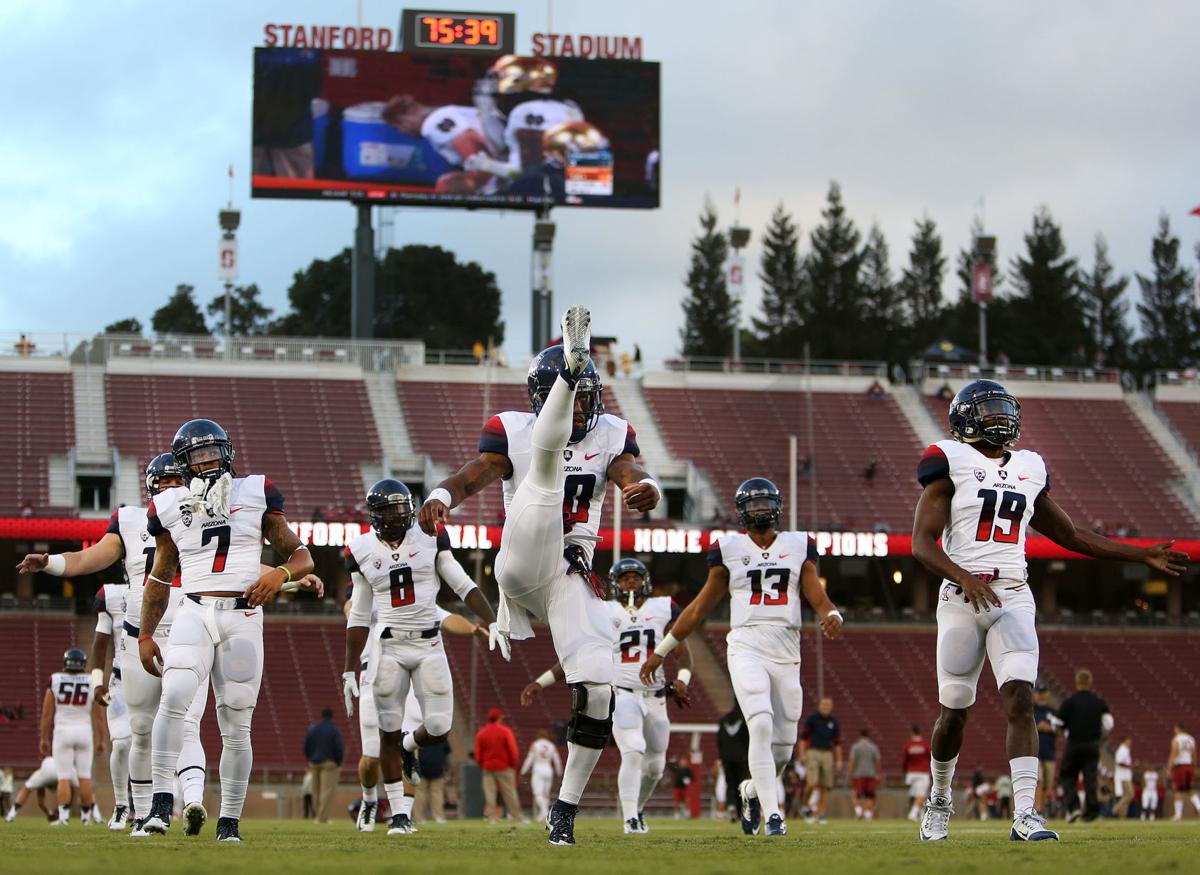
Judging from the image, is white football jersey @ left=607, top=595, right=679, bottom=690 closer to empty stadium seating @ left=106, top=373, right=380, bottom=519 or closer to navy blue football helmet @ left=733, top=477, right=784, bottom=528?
navy blue football helmet @ left=733, top=477, right=784, bottom=528

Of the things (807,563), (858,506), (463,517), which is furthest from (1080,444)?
(807,563)

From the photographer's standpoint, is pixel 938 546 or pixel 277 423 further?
pixel 277 423

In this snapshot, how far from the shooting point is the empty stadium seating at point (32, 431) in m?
46.7

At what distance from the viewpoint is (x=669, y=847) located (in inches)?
377

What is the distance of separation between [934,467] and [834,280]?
260ft

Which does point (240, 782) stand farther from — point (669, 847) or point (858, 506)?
point (858, 506)

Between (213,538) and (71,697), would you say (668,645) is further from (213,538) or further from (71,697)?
(71,697)

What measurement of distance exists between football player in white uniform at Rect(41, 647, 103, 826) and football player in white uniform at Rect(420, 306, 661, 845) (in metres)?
10.5

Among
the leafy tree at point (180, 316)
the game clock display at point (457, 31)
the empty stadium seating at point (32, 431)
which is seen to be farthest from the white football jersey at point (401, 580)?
the leafy tree at point (180, 316)

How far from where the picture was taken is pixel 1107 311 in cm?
Result: 8969

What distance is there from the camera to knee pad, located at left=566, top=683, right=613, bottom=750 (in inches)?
384

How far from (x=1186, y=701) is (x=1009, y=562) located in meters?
37.8

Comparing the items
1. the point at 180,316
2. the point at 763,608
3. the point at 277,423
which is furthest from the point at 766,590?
the point at 180,316

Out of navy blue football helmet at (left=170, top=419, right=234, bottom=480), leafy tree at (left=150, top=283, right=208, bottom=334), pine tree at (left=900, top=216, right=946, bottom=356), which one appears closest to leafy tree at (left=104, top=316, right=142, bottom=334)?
leafy tree at (left=150, top=283, right=208, bottom=334)
